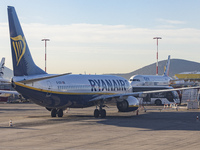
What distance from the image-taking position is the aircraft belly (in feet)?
116

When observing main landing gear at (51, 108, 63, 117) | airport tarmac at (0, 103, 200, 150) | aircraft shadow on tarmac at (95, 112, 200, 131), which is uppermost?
main landing gear at (51, 108, 63, 117)

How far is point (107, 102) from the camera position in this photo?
41.9 meters

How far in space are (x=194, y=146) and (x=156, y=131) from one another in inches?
282

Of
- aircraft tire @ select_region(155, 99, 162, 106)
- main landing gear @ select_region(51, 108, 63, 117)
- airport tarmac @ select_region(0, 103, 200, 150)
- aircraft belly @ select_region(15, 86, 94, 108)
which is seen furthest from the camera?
aircraft tire @ select_region(155, 99, 162, 106)

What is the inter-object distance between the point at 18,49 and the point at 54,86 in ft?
16.3

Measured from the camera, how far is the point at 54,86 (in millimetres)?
37375

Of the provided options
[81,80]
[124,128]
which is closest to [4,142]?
[124,128]

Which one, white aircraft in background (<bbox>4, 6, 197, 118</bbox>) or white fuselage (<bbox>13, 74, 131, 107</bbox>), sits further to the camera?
white fuselage (<bbox>13, 74, 131, 107</bbox>)

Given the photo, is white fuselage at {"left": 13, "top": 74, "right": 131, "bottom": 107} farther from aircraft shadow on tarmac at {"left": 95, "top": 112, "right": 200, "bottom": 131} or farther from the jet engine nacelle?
aircraft shadow on tarmac at {"left": 95, "top": 112, "right": 200, "bottom": 131}

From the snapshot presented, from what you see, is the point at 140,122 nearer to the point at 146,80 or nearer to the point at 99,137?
the point at 99,137

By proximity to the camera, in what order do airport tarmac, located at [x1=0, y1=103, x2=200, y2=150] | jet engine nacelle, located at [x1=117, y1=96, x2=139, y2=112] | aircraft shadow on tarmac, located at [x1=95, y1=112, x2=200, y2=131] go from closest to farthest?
airport tarmac, located at [x1=0, y1=103, x2=200, y2=150] < aircraft shadow on tarmac, located at [x1=95, y1=112, x2=200, y2=131] < jet engine nacelle, located at [x1=117, y1=96, x2=139, y2=112]

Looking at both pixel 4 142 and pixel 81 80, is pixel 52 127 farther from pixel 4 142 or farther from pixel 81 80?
pixel 81 80

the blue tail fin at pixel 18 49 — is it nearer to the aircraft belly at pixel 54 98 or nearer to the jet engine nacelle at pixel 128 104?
the aircraft belly at pixel 54 98

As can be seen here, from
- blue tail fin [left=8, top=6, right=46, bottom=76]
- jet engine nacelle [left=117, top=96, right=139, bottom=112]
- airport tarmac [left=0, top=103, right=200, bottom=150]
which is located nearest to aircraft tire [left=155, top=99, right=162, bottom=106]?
jet engine nacelle [left=117, top=96, right=139, bottom=112]
